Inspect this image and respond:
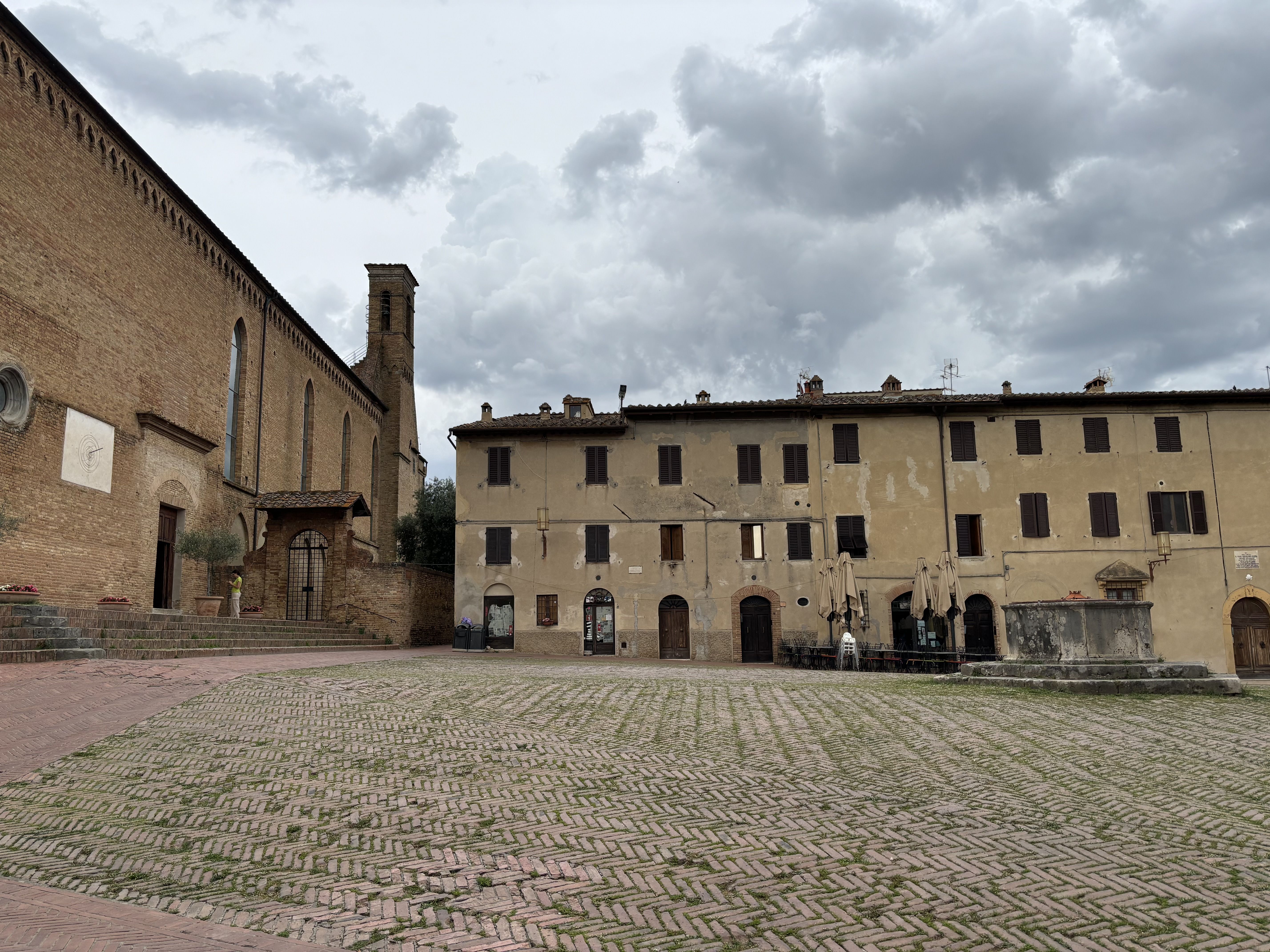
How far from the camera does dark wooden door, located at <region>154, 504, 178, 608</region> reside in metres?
23.8

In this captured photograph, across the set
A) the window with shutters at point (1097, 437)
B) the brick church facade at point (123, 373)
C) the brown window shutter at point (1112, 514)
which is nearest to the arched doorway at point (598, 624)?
the brick church facade at point (123, 373)

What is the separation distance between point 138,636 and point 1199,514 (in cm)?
2931

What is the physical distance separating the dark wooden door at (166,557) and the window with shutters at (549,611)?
34.0ft

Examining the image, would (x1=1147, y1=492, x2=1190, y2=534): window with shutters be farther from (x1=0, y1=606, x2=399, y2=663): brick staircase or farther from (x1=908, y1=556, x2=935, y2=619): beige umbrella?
(x1=0, y1=606, x2=399, y2=663): brick staircase

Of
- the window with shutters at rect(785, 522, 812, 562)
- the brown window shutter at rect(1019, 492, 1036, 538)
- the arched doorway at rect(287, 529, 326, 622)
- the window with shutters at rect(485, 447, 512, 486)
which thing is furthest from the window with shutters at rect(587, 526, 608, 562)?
the brown window shutter at rect(1019, 492, 1036, 538)

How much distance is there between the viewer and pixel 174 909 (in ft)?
14.5

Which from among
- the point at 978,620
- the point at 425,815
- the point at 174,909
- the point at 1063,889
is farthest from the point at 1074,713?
the point at 978,620

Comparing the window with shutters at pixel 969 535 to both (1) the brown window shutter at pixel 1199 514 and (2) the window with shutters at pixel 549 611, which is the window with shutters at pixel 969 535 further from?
(2) the window with shutters at pixel 549 611

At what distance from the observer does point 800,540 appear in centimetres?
2838

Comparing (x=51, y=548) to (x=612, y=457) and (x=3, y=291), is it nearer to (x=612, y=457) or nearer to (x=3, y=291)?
(x=3, y=291)

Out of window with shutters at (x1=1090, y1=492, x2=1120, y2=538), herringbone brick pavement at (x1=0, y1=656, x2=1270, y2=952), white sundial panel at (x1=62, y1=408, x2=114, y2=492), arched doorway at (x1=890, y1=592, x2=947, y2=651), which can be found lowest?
herringbone brick pavement at (x1=0, y1=656, x2=1270, y2=952)

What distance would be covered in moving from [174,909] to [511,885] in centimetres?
165

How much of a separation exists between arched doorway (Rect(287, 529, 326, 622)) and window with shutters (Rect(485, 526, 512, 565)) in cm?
496

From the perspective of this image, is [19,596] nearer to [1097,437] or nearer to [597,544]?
[597,544]
